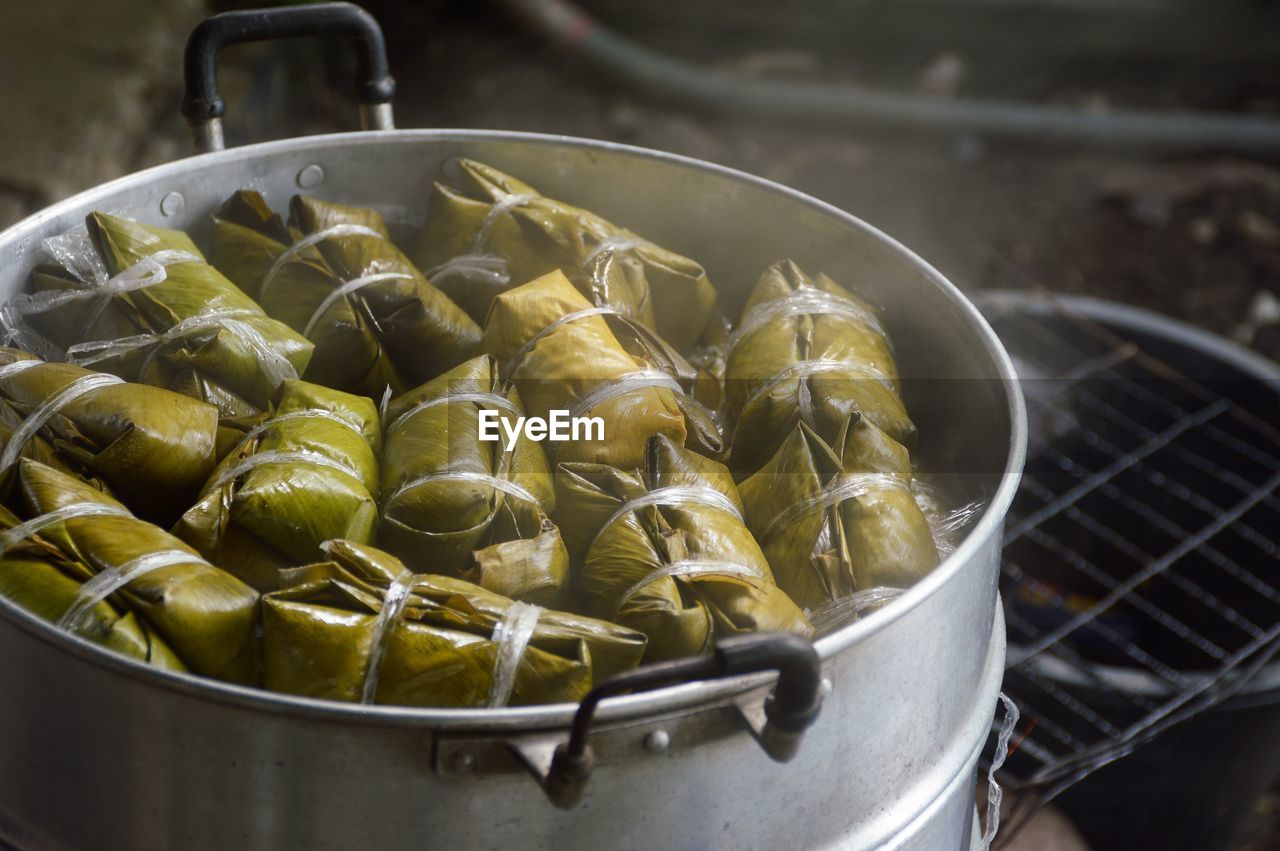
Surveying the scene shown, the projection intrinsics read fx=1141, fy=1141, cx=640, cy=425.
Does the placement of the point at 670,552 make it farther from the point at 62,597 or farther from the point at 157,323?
the point at 157,323

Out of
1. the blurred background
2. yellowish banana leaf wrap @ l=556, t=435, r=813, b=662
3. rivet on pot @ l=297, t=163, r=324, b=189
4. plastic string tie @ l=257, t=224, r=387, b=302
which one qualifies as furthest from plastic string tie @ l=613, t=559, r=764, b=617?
the blurred background

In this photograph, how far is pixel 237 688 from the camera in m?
0.95

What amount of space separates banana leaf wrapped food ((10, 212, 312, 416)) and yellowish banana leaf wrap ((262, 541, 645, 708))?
18.5 inches

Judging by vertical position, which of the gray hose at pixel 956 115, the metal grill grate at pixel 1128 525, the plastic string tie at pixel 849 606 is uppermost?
the plastic string tie at pixel 849 606

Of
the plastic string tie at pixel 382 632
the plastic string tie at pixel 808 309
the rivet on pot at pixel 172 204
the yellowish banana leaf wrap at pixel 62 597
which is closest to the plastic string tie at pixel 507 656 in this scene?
the plastic string tie at pixel 382 632

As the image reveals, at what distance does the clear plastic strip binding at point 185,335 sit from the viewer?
5.20ft

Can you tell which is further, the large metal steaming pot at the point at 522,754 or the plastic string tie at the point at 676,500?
the plastic string tie at the point at 676,500

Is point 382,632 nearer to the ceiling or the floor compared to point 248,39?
nearer to the floor

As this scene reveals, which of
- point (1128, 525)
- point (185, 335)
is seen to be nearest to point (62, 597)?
point (185, 335)

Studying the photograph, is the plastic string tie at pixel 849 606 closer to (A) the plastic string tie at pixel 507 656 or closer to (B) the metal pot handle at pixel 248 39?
(A) the plastic string tie at pixel 507 656

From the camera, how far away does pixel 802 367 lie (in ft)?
5.42

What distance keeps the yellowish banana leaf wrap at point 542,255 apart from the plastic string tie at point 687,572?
0.57 meters

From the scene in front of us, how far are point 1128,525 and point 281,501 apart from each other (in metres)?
2.33

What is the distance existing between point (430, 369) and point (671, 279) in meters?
0.41
